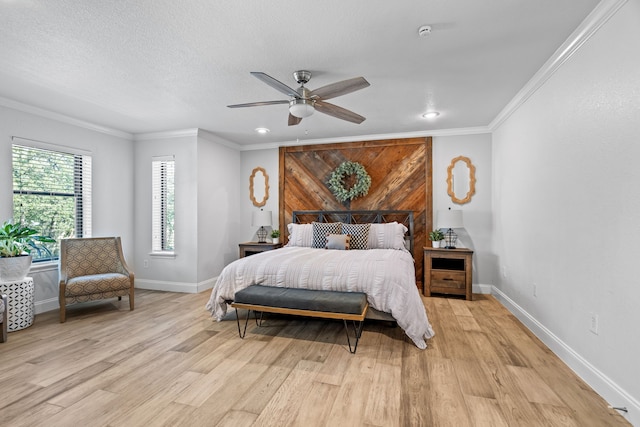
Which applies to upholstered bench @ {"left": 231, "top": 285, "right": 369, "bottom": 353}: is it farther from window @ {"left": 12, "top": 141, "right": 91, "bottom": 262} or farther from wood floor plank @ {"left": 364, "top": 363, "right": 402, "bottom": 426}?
window @ {"left": 12, "top": 141, "right": 91, "bottom": 262}

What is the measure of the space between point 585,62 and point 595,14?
0.34 metres

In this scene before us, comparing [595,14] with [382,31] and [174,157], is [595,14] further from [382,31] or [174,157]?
[174,157]

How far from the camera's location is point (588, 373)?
224 cm

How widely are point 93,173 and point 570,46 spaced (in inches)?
235

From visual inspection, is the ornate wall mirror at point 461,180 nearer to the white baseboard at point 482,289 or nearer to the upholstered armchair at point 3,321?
the white baseboard at point 482,289

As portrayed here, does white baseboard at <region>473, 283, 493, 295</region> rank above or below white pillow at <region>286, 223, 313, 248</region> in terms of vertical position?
below

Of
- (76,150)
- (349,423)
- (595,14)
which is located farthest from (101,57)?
(595,14)

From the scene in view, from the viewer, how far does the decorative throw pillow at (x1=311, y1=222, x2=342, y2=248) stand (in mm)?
4887

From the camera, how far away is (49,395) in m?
2.15

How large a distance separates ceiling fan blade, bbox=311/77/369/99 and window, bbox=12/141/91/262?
154 inches

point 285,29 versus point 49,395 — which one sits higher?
point 285,29

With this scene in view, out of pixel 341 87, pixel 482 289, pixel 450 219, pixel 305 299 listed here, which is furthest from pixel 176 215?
pixel 482 289

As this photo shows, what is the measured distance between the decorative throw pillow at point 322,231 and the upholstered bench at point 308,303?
5.52 feet

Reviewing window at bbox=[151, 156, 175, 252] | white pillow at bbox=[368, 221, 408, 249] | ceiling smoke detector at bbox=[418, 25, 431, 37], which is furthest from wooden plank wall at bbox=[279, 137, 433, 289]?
ceiling smoke detector at bbox=[418, 25, 431, 37]
